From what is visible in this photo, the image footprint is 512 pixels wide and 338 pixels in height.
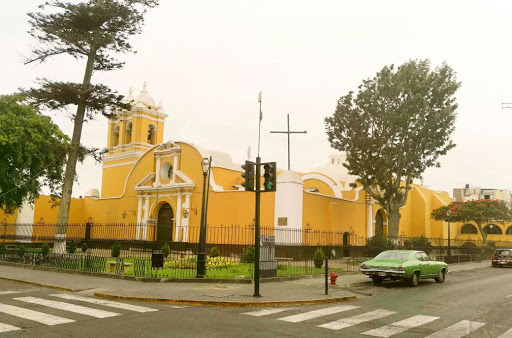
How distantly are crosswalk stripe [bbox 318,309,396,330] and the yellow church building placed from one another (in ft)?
50.8

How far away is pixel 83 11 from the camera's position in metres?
24.4

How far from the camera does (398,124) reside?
Result: 29562mm

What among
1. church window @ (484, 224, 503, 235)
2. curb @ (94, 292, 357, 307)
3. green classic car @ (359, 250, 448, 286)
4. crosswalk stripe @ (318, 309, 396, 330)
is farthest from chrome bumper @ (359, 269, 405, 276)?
church window @ (484, 224, 503, 235)

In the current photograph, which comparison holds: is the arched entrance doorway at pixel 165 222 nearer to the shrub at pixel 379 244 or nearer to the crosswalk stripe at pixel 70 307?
the shrub at pixel 379 244

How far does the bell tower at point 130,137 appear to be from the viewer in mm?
43469

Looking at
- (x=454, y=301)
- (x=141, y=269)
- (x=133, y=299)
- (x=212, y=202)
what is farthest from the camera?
(x=212, y=202)

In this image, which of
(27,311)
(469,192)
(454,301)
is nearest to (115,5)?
(27,311)

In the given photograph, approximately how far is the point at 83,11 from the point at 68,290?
1685 cm

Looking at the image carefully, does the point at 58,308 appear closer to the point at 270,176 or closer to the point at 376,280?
the point at 270,176

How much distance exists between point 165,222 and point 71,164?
1337 centimetres

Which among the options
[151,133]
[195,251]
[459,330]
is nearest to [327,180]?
[195,251]

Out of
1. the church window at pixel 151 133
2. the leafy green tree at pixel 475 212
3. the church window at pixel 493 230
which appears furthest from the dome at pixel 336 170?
the church window at pixel 493 230

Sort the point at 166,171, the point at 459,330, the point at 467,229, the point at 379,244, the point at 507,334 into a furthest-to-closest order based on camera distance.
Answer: the point at 467,229, the point at 166,171, the point at 379,244, the point at 459,330, the point at 507,334

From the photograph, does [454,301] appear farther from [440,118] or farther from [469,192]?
[469,192]
